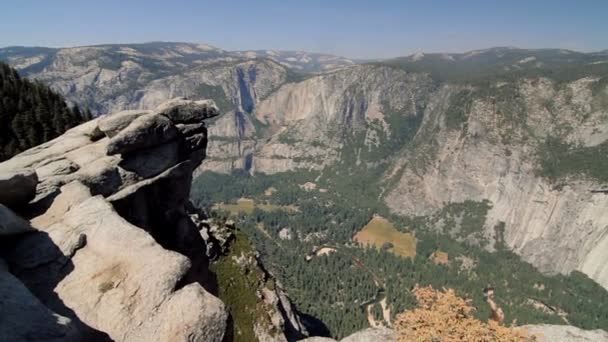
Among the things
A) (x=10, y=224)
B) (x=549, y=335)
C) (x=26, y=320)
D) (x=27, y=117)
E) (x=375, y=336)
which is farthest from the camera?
(x=27, y=117)

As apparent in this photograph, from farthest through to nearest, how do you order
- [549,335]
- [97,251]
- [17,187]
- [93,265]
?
[549,335] < [17,187] < [97,251] < [93,265]

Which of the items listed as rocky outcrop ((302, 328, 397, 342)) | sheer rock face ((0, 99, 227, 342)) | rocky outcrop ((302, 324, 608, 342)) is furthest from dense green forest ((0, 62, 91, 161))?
rocky outcrop ((302, 324, 608, 342))

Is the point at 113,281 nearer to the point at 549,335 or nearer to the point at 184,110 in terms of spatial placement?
the point at 184,110

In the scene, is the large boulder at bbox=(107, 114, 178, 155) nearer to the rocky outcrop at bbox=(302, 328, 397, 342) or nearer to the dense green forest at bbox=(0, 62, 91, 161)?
the rocky outcrop at bbox=(302, 328, 397, 342)

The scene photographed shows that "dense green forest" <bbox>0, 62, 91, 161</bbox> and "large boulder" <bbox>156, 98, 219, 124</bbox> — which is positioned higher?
"large boulder" <bbox>156, 98, 219, 124</bbox>

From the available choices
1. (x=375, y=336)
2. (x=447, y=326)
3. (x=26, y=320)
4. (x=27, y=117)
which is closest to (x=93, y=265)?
(x=26, y=320)

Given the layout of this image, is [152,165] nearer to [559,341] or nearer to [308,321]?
[559,341]

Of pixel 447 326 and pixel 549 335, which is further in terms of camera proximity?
pixel 549 335
